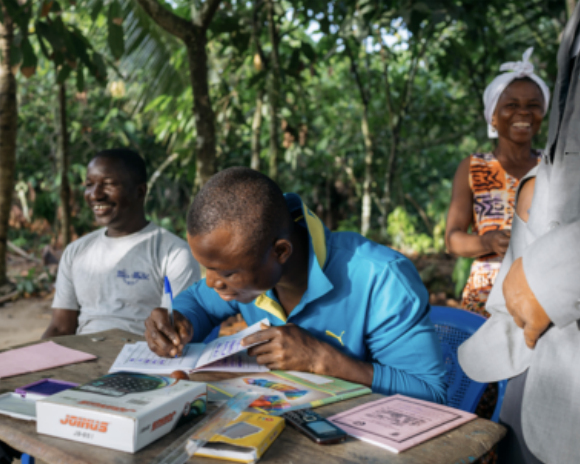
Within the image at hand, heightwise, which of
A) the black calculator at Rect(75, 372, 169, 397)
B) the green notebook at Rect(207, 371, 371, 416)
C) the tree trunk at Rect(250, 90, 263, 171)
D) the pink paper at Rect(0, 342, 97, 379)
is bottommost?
the pink paper at Rect(0, 342, 97, 379)

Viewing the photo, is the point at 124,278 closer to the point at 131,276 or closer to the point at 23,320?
the point at 131,276


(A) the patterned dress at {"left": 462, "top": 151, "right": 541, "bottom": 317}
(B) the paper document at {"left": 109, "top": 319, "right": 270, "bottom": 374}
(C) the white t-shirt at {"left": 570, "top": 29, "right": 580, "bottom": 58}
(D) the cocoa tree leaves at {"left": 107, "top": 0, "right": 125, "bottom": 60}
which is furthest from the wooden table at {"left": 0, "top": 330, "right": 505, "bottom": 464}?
(D) the cocoa tree leaves at {"left": 107, "top": 0, "right": 125, "bottom": 60}

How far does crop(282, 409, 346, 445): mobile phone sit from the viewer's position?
3.66 feet

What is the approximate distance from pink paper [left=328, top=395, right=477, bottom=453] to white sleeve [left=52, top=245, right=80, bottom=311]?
1951 millimetres

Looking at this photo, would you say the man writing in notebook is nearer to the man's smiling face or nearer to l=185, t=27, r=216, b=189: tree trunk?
the man's smiling face

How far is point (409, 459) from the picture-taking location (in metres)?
1.07

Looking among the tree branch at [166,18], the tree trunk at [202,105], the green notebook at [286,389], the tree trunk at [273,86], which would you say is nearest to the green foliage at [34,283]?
the tree trunk at [273,86]

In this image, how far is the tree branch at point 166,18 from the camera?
3043 millimetres

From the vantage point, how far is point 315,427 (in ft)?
3.79

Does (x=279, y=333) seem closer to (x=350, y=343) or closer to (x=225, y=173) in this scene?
(x=350, y=343)

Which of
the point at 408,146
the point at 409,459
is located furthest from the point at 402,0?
the point at 408,146

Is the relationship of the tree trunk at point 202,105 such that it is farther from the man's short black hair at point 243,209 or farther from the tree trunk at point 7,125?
the tree trunk at point 7,125

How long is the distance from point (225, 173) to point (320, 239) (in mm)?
346

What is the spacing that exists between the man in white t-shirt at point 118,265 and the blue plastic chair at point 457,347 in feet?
4.05
